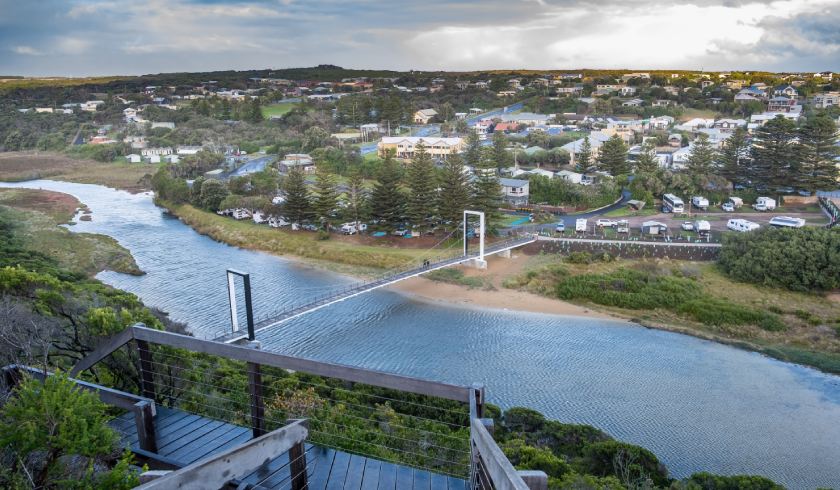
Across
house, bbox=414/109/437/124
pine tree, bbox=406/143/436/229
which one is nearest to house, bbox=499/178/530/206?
pine tree, bbox=406/143/436/229

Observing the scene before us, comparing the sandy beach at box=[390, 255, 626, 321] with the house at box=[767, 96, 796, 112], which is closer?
the sandy beach at box=[390, 255, 626, 321]

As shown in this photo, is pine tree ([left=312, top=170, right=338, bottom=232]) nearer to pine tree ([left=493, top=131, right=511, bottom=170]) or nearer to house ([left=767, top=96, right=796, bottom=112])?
pine tree ([left=493, top=131, right=511, bottom=170])

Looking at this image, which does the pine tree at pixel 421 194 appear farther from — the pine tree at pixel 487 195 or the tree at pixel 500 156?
the tree at pixel 500 156

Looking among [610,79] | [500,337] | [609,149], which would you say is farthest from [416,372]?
[610,79]

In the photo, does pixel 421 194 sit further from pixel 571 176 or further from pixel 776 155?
pixel 776 155

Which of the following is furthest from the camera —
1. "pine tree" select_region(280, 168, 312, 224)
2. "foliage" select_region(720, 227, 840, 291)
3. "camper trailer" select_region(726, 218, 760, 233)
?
"pine tree" select_region(280, 168, 312, 224)
